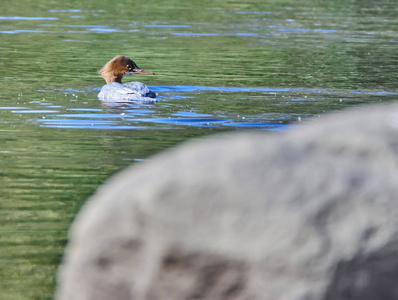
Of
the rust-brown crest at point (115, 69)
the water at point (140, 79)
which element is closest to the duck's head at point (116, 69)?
the rust-brown crest at point (115, 69)

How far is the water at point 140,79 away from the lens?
26.9ft

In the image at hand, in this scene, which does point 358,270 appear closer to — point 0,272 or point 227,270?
point 227,270

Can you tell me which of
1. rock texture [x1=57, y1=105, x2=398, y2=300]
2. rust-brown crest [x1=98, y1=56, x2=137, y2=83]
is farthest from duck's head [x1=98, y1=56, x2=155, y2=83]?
rock texture [x1=57, y1=105, x2=398, y2=300]

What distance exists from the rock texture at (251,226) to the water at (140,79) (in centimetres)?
208

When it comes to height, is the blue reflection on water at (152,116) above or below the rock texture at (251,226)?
below

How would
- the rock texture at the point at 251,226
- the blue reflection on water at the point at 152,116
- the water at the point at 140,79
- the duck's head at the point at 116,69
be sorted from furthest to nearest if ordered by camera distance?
the duck's head at the point at 116,69 → the blue reflection on water at the point at 152,116 → the water at the point at 140,79 → the rock texture at the point at 251,226

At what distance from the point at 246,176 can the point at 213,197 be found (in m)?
0.17

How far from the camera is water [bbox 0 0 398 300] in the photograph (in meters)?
8.19

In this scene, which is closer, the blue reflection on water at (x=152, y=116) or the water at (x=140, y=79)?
the water at (x=140, y=79)

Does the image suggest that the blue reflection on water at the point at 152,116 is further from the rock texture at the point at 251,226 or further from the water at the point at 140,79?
the rock texture at the point at 251,226

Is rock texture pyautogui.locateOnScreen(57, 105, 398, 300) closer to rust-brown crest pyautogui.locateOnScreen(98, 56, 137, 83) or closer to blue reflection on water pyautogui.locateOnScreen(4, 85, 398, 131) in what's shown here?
blue reflection on water pyautogui.locateOnScreen(4, 85, 398, 131)

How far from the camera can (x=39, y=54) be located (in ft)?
66.6

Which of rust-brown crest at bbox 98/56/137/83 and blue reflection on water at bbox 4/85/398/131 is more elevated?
blue reflection on water at bbox 4/85/398/131

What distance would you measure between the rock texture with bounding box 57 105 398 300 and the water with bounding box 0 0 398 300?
208cm
